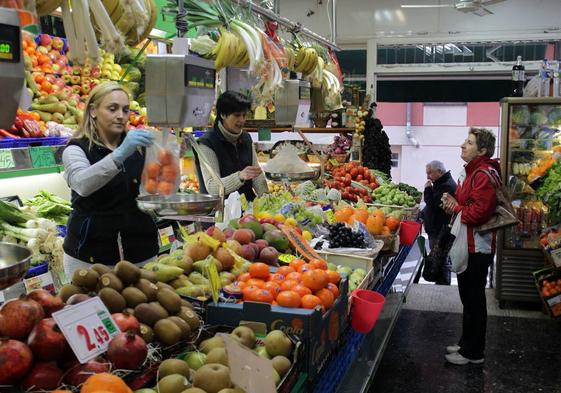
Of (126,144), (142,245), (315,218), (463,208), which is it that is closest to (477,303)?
(463,208)

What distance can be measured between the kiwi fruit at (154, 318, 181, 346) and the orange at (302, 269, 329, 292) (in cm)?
70

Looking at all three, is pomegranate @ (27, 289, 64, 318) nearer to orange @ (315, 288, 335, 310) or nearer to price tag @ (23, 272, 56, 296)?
orange @ (315, 288, 335, 310)

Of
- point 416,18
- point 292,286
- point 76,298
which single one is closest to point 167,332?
point 76,298

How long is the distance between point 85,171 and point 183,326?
1194mm

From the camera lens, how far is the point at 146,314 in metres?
1.89

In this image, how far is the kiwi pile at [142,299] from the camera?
186 centimetres

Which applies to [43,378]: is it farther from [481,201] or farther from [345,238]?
[481,201]

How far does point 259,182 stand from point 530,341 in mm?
2997

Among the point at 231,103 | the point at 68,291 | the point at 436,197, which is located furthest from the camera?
the point at 436,197

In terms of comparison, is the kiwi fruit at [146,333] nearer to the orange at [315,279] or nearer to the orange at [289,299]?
the orange at [289,299]

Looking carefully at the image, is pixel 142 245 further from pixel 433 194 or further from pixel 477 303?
pixel 433 194

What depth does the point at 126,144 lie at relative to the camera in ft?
8.30

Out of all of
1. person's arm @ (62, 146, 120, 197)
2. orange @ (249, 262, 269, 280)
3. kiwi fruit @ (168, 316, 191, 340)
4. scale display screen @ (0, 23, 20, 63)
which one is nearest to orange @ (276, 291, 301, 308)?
orange @ (249, 262, 269, 280)

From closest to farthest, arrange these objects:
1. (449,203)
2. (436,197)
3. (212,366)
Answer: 1. (212,366)
2. (449,203)
3. (436,197)
